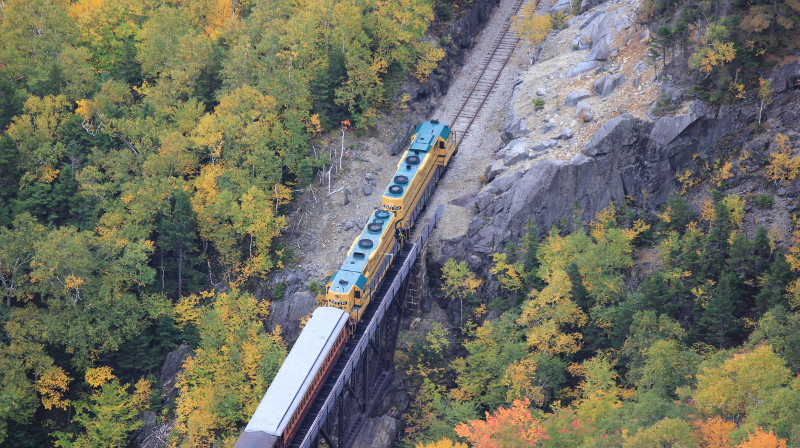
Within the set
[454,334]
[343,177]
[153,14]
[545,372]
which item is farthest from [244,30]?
[545,372]

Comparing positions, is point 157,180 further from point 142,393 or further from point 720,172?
point 720,172

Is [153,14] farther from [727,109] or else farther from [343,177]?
[727,109]

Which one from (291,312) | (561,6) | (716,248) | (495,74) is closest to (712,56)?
(716,248)

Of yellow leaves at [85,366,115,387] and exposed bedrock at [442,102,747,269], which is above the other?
exposed bedrock at [442,102,747,269]

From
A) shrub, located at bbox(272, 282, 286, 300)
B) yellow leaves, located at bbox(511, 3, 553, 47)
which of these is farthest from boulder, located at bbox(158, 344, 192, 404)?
yellow leaves, located at bbox(511, 3, 553, 47)

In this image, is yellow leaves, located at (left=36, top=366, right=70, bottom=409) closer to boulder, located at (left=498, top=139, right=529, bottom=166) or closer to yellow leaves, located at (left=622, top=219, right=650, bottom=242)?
boulder, located at (left=498, top=139, right=529, bottom=166)

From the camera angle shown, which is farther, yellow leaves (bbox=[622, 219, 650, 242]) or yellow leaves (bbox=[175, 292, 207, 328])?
yellow leaves (bbox=[175, 292, 207, 328])

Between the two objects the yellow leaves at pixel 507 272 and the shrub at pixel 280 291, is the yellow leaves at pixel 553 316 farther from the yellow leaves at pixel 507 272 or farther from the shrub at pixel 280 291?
the shrub at pixel 280 291
